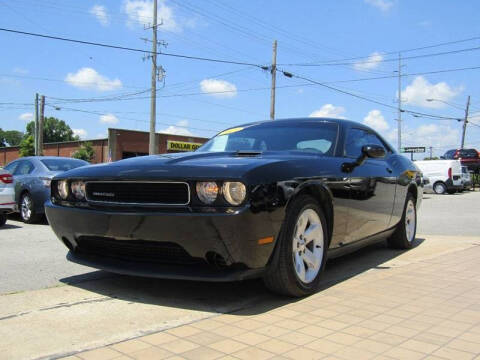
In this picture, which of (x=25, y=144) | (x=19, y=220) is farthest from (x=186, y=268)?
(x=25, y=144)

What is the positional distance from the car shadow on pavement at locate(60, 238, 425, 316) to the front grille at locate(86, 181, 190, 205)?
0.77 metres

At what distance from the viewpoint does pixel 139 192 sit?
10.8 ft

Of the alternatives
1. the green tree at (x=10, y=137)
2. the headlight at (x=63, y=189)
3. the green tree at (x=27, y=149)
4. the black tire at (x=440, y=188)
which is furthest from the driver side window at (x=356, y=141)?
the green tree at (x=10, y=137)

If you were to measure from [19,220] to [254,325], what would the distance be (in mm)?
7775

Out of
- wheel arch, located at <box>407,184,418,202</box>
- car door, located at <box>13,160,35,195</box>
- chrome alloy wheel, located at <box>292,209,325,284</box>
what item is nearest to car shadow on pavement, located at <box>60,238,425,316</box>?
chrome alloy wheel, located at <box>292,209,325,284</box>

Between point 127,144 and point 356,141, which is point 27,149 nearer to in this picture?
point 127,144

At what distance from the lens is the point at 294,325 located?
3012 mm

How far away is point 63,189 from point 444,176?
79.9 feet

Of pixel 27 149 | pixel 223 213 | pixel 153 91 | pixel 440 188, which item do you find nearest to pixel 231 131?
pixel 223 213

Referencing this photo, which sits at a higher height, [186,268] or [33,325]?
[186,268]

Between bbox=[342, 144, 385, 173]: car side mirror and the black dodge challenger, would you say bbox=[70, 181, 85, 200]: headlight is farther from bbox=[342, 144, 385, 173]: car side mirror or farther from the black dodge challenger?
bbox=[342, 144, 385, 173]: car side mirror

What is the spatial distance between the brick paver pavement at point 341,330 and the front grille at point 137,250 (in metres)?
0.47

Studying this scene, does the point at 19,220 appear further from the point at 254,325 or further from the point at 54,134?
the point at 54,134

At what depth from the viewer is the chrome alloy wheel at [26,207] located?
8.61 meters
